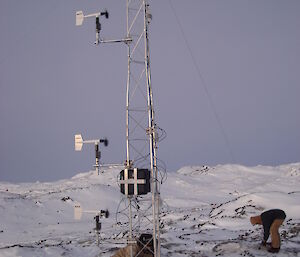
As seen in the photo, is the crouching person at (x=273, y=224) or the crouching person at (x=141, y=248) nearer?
the crouching person at (x=141, y=248)

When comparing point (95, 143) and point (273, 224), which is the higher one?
point (95, 143)

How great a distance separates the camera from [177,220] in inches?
1180

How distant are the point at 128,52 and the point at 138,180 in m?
4.70

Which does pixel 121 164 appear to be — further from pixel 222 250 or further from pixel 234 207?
pixel 234 207

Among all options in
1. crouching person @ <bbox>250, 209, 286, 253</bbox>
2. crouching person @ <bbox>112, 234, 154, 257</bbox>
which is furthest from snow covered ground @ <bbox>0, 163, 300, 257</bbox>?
crouching person @ <bbox>112, 234, 154, 257</bbox>

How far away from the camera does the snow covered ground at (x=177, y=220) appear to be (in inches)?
683

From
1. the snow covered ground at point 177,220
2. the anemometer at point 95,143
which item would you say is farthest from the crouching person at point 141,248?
the anemometer at point 95,143

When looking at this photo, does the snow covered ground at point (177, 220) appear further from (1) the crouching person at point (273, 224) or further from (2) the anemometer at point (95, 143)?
(2) the anemometer at point (95, 143)

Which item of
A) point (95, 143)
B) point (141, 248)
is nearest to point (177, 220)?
point (141, 248)

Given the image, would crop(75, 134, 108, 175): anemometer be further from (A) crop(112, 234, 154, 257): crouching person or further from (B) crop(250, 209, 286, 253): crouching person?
(B) crop(250, 209, 286, 253): crouching person

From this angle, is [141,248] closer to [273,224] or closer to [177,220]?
[273,224]

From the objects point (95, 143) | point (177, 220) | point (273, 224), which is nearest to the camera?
point (95, 143)

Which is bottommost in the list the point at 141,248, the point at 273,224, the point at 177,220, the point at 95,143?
the point at 177,220

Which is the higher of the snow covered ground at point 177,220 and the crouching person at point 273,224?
the crouching person at point 273,224
